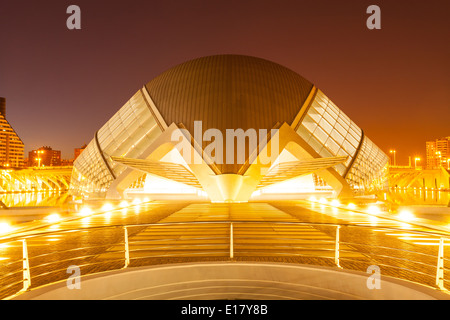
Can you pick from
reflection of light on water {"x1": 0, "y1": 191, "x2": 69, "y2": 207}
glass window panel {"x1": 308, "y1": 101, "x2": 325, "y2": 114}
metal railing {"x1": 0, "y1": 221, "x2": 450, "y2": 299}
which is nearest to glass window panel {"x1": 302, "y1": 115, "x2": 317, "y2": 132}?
glass window panel {"x1": 308, "y1": 101, "x2": 325, "y2": 114}

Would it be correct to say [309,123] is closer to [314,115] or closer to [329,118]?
[314,115]

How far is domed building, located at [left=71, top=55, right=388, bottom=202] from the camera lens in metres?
27.4

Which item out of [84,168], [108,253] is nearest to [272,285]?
[108,253]

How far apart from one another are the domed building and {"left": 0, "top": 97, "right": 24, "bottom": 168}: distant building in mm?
159513

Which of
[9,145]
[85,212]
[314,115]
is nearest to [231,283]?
[85,212]

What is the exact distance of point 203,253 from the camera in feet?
21.8

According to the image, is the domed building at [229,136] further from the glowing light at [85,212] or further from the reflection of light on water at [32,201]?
the glowing light at [85,212]

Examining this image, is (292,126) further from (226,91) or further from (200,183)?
(200,183)

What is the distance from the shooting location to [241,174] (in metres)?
26.6

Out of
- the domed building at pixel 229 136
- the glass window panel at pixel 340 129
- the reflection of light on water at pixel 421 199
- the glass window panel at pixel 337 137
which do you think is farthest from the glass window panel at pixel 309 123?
the reflection of light on water at pixel 421 199

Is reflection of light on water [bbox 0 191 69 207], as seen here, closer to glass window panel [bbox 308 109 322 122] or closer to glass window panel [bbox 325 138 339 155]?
glass window panel [bbox 308 109 322 122]

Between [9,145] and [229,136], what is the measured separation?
177 m

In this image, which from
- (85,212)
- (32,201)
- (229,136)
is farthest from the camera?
(32,201)

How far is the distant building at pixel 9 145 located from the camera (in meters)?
170
